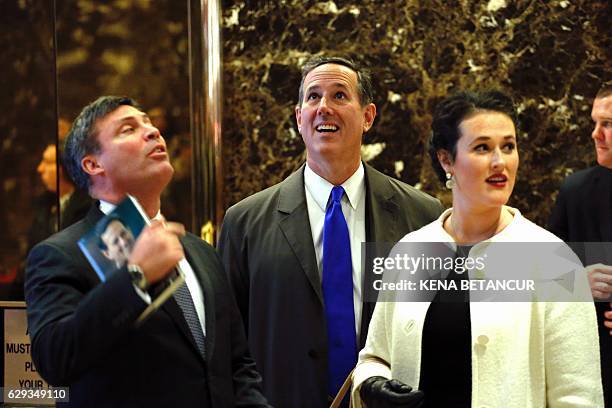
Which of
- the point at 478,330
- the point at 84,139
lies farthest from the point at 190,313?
the point at 478,330

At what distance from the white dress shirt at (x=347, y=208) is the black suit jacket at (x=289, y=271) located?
0.03 meters

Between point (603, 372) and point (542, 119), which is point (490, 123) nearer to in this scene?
point (603, 372)

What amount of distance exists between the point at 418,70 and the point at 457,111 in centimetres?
159

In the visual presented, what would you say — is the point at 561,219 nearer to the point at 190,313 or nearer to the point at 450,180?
the point at 450,180

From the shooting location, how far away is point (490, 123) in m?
2.80

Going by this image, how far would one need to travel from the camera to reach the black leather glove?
2.52 metres

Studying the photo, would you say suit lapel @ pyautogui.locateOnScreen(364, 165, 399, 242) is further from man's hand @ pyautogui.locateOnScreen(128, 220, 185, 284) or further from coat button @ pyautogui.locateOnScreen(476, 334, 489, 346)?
man's hand @ pyautogui.locateOnScreen(128, 220, 185, 284)

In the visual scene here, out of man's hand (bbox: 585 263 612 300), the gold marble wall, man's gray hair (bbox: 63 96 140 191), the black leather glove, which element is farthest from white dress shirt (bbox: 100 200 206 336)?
the gold marble wall

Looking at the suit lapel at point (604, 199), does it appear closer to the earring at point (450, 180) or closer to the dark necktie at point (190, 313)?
the earring at point (450, 180)

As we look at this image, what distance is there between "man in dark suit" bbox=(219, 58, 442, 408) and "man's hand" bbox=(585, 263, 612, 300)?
631 mm

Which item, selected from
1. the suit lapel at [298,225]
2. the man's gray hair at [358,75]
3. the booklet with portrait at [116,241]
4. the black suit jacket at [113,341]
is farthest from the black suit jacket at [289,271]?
the booklet with portrait at [116,241]

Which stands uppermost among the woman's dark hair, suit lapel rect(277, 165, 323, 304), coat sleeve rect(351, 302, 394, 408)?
the woman's dark hair

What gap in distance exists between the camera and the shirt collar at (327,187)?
3398 millimetres

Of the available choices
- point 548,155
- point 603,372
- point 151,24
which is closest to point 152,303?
point 151,24
